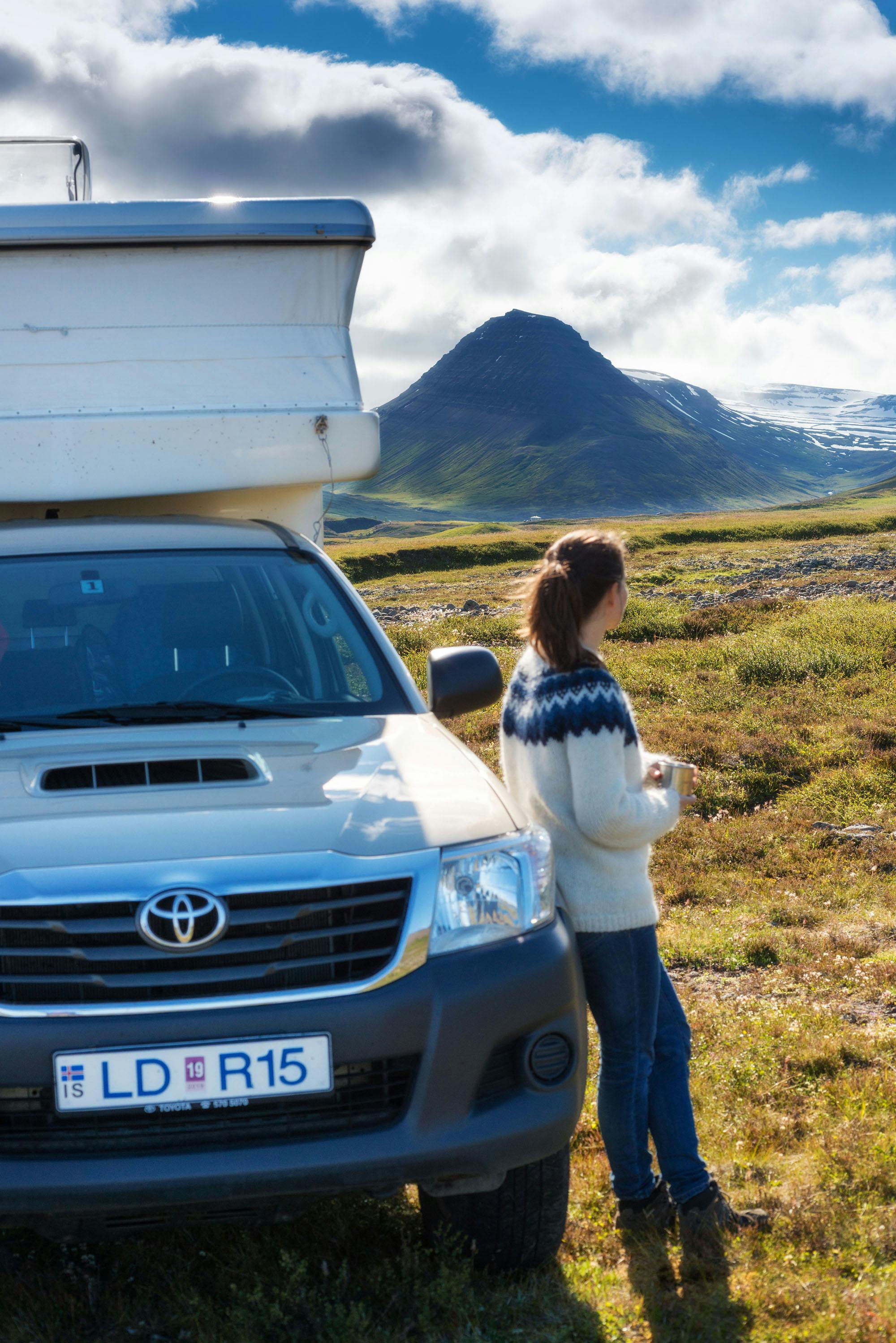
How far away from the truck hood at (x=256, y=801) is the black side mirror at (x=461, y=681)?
31 cm

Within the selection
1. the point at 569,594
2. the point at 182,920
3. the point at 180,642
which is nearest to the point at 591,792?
the point at 569,594

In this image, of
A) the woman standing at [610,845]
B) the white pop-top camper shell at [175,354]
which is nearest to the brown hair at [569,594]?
the woman standing at [610,845]

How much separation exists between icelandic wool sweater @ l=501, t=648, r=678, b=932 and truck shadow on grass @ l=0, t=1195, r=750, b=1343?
98cm

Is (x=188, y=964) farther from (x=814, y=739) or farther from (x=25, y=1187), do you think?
(x=814, y=739)

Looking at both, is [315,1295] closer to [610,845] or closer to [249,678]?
[610,845]

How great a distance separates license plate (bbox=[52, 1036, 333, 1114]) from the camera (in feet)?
8.80

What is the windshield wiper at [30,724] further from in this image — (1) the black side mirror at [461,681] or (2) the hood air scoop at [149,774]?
(1) the black side mirror at [461,681]

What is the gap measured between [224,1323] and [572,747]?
173 centimetres

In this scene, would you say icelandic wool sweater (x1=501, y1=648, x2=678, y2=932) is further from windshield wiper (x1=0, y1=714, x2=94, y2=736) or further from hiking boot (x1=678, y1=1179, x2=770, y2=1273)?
windshield wiper (x1=0, y1=714, x2=94, y2=736)

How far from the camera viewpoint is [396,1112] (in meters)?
2.86

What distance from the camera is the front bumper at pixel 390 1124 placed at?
267 cm

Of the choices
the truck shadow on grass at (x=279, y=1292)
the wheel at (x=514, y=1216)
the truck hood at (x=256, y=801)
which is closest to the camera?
the truck hood at (x=256, y=801)

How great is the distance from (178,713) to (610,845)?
151 centimetres

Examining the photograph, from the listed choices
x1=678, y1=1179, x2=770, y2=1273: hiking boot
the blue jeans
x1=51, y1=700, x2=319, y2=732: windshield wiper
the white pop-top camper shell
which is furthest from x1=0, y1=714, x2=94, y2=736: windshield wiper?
x1=678, y1=1179, x2=770, y2=1273: hiking boot
